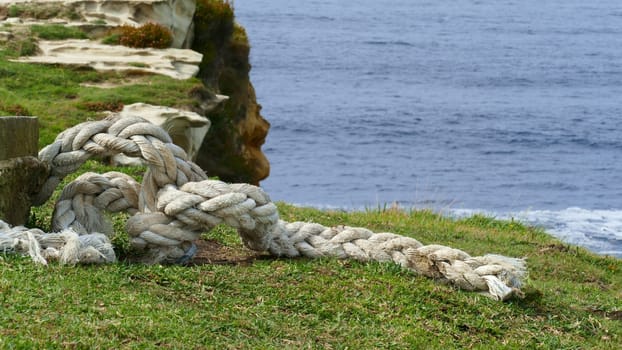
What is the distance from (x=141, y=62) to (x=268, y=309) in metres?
13.8

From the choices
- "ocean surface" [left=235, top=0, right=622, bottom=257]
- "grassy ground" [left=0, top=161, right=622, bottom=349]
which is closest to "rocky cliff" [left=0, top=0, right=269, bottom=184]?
"ocean surface" [left=235, top=0, right=622, bottom=257]

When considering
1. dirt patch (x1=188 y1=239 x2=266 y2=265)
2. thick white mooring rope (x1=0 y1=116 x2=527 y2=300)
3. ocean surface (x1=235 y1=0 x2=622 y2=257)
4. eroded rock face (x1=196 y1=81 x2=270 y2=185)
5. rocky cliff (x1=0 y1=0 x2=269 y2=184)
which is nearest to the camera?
thick white mooring rope (x1=0 y1=116 x2=527 y2=300)

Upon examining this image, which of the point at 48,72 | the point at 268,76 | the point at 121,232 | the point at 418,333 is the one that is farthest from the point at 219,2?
the point at 268,76

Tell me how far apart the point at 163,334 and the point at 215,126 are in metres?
18.0

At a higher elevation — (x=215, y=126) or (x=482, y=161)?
(x=215, y=126)

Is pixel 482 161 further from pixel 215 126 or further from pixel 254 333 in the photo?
pixel 254 333

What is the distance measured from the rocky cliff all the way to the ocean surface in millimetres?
4106

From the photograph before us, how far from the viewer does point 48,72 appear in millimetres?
17688

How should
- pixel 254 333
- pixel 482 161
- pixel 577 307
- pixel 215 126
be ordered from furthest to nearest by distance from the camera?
1. pixel 482 161
2. pixel 215 126
3. pixel 577 307
4. pixel 254 333

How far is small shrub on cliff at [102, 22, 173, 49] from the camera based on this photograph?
66.9 feet

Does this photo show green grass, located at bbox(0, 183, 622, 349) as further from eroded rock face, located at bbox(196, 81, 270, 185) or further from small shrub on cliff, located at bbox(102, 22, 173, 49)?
eroded rock face, located at bbox(196, 81, 270, 185)

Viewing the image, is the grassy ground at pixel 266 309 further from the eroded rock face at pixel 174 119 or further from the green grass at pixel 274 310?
the eroded rock face at pixel 174 119

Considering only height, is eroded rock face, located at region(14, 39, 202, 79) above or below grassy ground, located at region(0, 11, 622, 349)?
below

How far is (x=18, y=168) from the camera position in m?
6.60
